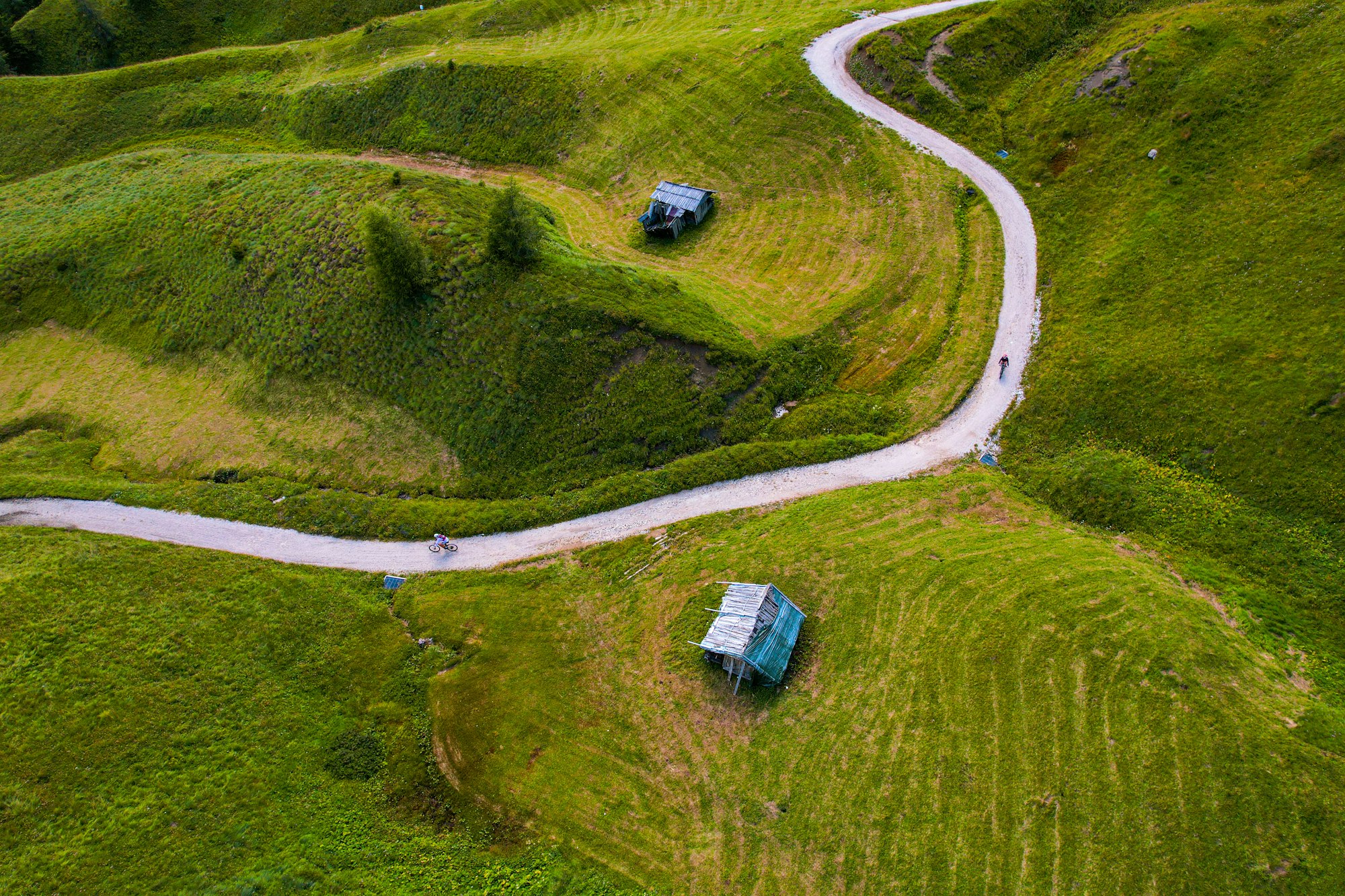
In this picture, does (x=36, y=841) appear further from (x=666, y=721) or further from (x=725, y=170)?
(x=725, y=170)

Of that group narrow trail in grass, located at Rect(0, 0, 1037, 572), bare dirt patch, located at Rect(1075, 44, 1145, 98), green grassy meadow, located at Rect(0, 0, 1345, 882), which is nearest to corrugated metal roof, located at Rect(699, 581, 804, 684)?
green grassy meadow, located at Rect(0, 0, 1345, 882)

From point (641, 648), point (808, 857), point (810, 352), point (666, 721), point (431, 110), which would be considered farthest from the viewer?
point (431, 110)

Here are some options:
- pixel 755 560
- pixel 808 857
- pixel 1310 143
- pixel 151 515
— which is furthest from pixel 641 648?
pixel 1310 143

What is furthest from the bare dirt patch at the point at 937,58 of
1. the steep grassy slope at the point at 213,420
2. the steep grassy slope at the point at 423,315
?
the steep grassy slope at the point at 213,420

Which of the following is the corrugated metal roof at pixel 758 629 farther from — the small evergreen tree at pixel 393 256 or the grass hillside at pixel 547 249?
the small evergreen tree at pixel 393 256

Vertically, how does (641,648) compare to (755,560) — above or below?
below

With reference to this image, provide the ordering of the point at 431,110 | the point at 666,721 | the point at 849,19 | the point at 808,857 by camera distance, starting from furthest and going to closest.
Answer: the point at 431,110
the point at 849,19
the point at 666,721
the point at 808,857
